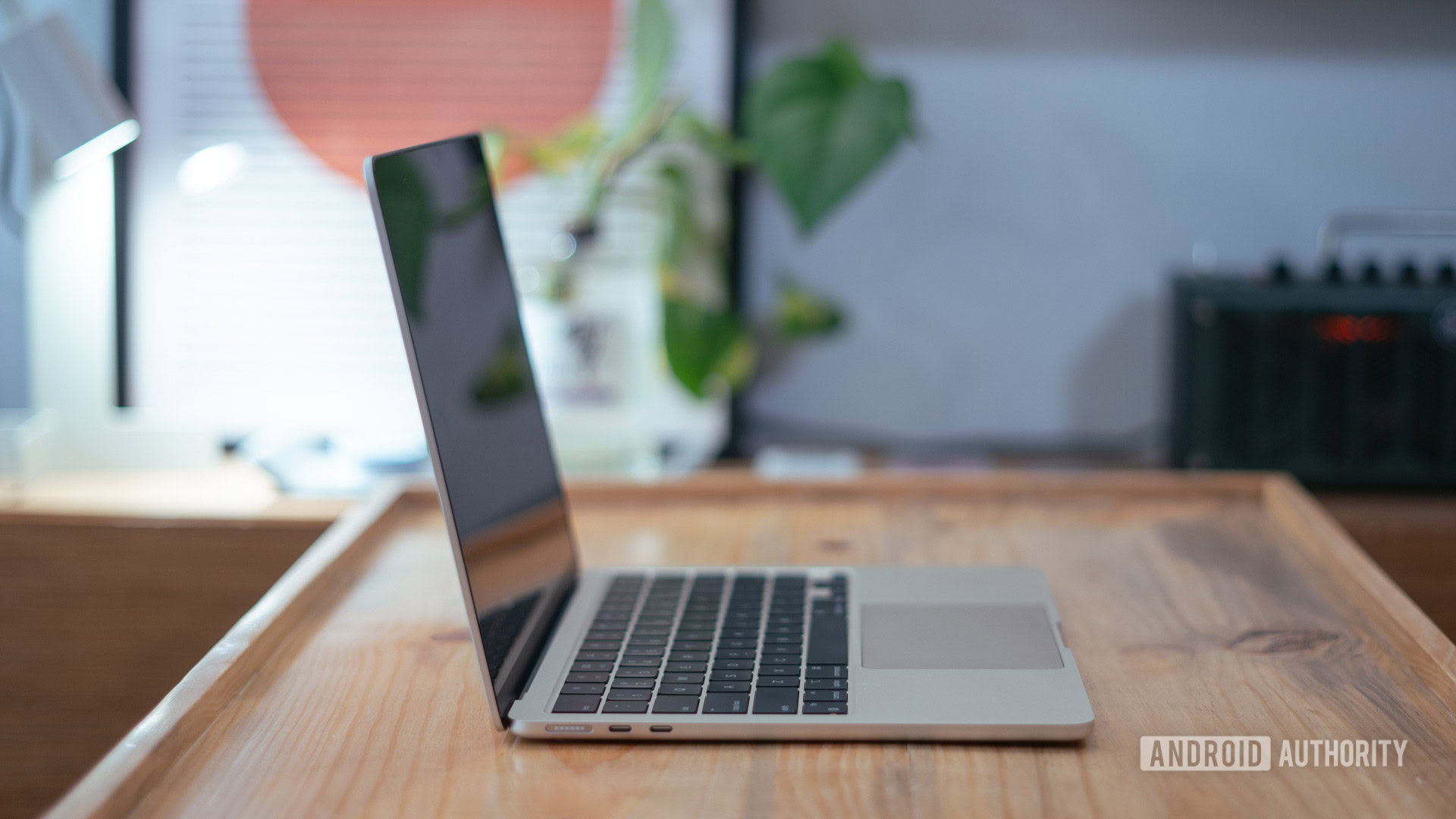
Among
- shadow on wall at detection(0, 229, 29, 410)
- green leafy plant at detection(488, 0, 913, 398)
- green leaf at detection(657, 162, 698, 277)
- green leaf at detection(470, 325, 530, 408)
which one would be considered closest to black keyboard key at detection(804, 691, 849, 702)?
green leaf at detection(470, 325, 530, 408)

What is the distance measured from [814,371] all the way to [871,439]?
4.6 inches

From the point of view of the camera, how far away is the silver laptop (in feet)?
1.80

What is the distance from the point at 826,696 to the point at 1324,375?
90 cm

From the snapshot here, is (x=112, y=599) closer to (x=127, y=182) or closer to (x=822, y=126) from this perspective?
(x=127, y=182)

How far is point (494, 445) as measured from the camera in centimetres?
68

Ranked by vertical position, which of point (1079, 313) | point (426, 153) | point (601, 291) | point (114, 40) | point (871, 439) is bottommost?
point (871, 439)

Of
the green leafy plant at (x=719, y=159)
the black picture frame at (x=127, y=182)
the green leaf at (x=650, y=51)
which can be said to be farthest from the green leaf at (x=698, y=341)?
the green leaf at (x=650, y=51)

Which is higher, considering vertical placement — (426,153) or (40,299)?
(426,153)

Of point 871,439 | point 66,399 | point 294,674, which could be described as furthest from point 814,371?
point 294,674

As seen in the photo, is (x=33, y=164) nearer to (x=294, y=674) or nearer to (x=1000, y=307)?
(x=294, y=674)

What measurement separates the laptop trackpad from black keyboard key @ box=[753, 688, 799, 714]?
0.06 m

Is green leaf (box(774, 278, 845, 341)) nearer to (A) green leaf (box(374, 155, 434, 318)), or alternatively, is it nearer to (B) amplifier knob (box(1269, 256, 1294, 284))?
(B) amplifier knob (box(1269, 256, 1294, 284))

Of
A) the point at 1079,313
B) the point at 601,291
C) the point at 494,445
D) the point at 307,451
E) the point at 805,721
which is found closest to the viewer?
the point at 805,721

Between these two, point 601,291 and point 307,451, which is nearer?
point 307,451
